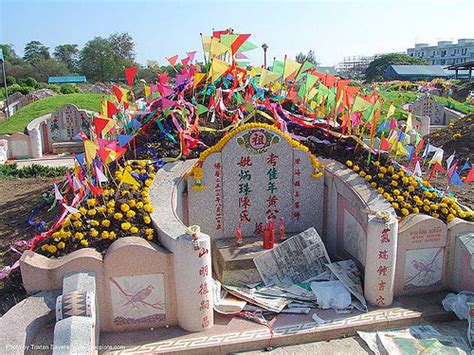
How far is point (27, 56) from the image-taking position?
7469cm

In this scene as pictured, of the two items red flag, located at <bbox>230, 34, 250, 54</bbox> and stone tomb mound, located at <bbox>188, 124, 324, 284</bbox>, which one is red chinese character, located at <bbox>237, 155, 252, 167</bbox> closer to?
stone tomb mound, located at <bbox>188, 124, 324, 284</bbox>

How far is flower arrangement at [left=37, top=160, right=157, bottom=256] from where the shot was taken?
5.73 metres

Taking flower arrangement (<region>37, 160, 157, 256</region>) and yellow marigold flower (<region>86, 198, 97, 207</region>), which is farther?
yellow marigold flower (<region>86, 198, 97, 207</region>)

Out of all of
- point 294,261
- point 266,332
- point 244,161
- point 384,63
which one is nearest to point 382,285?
point 294,261

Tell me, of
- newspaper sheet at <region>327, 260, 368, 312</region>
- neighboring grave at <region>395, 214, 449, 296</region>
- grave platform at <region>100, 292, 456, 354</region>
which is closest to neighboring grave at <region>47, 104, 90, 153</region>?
grave platform at <region>100, 292, 456, 354</region>

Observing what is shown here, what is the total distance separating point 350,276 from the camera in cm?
655

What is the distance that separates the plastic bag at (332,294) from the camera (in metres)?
6.14

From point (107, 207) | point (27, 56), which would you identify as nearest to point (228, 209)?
point (107, 207)

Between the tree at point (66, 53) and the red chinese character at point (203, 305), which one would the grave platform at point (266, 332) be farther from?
the tree at point (66, 53)

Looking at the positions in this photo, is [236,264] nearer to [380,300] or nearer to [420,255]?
[380,300]

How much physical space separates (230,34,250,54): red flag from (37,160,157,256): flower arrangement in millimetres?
3444

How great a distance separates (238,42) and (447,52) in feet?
365

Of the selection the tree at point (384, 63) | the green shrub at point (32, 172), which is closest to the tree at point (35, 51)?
the tree at point (384, 63)

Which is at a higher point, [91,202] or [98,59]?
[98,59]
